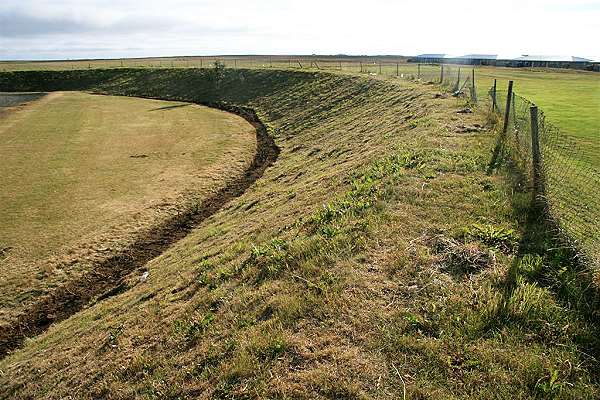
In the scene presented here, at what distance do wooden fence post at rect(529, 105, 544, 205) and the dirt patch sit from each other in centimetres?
1538

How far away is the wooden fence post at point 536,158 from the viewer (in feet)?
33.2

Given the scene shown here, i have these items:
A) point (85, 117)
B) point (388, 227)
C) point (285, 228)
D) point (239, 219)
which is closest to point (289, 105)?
point (85, 117)

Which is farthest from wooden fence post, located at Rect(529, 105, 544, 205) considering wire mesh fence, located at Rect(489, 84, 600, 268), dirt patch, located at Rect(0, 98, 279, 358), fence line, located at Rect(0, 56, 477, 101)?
dirt patch, located at Rect(0, 98, 279, 358)

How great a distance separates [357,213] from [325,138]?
69.2ft

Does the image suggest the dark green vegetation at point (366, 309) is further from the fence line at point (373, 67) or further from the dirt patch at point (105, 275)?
the fence line at point (373, 67)

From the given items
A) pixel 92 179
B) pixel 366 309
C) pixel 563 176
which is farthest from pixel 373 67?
pixel 366 309

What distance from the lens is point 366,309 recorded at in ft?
23.9

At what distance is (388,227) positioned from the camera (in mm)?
9711

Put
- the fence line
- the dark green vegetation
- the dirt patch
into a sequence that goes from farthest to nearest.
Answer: the fence line
the dirt patch
the dark green vegetation

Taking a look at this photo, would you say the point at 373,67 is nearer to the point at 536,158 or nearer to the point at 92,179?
the point at 92,179

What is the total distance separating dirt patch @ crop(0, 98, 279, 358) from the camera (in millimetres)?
15180

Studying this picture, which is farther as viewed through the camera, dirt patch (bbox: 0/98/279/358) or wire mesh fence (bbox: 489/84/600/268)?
Result: dirt patch (bbox: 0/98/279/358)

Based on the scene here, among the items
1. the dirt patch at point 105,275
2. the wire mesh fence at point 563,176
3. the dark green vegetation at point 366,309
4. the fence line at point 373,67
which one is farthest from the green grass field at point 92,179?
the fence line at point 373,67

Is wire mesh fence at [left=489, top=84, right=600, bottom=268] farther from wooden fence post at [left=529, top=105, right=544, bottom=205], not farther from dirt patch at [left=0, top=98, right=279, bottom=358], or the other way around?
dirt patch at [left=0, top=98, right=279, bottom=358]
